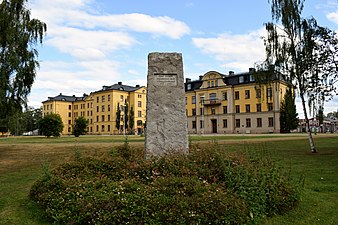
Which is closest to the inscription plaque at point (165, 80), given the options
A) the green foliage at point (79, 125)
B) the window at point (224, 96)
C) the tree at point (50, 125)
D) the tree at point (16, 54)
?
the tree at point (16, 54)

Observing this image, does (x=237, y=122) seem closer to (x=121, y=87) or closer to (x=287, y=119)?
(x=287, y=119)

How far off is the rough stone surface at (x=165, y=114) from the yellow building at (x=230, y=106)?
165 ft

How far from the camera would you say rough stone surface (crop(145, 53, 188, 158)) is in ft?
27.9

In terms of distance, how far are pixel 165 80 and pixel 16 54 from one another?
10428mm

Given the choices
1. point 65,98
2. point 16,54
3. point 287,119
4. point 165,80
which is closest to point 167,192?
point 165,80

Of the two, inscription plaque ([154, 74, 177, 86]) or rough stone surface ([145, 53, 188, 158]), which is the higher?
inscription plaque ([154, 74, 177, 86])

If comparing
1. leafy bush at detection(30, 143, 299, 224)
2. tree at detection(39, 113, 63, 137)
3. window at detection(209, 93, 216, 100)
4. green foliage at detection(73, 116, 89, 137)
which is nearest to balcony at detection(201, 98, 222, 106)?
window at detection(209, 93, 216, 100)

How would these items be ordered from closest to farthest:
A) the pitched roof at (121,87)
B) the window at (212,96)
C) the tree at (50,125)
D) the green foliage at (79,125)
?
the tree at (50,125) < the green foliage at (79,125) < the window at (212,96) < the pitched roof at (121,87)

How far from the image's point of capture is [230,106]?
64.6m

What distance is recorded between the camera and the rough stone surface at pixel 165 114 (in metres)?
8.51

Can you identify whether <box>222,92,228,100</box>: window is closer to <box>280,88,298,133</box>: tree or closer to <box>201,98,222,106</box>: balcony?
<box>201,98,222,106</box>: balcony

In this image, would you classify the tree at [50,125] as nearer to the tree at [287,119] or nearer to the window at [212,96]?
the window at [212,96]

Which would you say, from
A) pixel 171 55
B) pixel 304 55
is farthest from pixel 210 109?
pixel 171 55

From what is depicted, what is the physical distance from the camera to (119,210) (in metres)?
4.84
